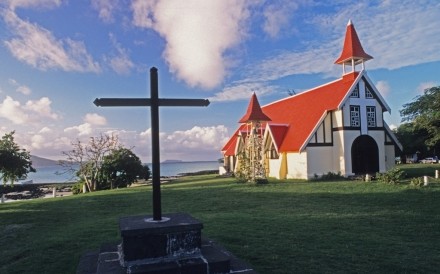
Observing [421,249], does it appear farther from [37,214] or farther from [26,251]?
[37,214]

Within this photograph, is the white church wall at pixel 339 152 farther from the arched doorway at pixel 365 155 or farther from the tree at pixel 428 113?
the tree at pixel 428 113

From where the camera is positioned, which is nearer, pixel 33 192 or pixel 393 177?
pixel 393 177

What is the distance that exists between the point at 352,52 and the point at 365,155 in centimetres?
748

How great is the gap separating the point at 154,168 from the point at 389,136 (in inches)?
991

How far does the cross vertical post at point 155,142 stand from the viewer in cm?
529

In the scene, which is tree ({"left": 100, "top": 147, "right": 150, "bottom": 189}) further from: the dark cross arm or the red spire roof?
the dark cross arm

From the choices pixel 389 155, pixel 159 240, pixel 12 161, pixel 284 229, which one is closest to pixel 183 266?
pixel 159 240

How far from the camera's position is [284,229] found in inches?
343

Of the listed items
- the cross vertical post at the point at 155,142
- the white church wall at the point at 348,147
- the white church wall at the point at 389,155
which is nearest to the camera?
the cross vertical post at the point at 155,142

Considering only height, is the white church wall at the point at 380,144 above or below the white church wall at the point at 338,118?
below

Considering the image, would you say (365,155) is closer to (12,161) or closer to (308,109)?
(308,109)

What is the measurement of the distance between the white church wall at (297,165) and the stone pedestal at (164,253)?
760 inches

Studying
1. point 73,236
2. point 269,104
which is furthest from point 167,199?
point 269,104

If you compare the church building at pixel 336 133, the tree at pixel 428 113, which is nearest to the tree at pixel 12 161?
the church building at pixel 336 133
